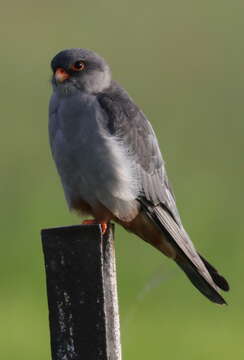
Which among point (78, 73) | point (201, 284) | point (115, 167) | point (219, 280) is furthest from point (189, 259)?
point (78, 73)

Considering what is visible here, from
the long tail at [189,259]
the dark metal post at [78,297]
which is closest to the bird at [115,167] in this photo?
the long tail at [189,259]

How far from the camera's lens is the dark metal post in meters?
5.14

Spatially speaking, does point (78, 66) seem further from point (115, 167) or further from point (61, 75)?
point (115, 167)

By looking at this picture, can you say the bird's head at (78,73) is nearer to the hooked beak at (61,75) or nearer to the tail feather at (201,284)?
the hooked beak at (61,75)

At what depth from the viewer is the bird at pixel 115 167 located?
7191 mm

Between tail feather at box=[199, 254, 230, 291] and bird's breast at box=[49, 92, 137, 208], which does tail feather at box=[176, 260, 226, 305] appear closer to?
tail feather at box=[199, 254, 230, 291]

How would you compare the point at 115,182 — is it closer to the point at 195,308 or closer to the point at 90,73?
the point at 90,73

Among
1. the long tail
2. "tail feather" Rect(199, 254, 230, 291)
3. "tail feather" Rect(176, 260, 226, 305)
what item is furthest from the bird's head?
"tail feather" Rect(199, 254, 230, 291)

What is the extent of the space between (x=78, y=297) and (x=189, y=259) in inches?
85.2

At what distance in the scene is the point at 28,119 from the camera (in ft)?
50.4

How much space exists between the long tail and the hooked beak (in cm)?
98

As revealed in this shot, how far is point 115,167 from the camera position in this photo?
7.21 meters

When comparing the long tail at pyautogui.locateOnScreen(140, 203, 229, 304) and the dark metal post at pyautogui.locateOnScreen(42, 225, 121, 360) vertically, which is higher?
the long tail at pyautogui.locateOnScreen(140, 203, 229, 304)

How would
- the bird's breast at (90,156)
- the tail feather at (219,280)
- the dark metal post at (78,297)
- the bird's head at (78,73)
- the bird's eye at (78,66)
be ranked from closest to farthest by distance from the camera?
the dark metal post at (78,297) → the tail feather at (219,280) → the bird's breast at (90,156) → the bird's head at (78,73) → the bird's eye at (78,66)
